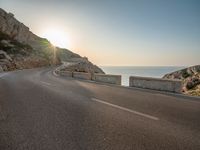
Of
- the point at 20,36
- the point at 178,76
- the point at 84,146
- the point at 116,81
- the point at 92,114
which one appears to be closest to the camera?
the point at 84,146

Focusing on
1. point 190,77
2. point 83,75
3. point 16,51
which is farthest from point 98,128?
point 16,51

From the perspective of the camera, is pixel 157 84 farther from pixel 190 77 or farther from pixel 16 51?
pixel 16 51

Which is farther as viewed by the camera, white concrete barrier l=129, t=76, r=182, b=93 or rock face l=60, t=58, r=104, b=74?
rock face l=60, t=58, r=104, b=74

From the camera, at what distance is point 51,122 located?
193 inches

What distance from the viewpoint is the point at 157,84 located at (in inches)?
467

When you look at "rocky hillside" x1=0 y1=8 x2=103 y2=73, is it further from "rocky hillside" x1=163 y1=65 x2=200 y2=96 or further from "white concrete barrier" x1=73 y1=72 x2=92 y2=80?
"rocky hillside" x1=163 y1=65 x2=200 y2=96

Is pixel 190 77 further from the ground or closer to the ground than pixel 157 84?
further from the ground

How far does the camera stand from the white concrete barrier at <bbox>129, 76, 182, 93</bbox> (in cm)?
1086

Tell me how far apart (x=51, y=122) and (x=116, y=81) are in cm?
1143

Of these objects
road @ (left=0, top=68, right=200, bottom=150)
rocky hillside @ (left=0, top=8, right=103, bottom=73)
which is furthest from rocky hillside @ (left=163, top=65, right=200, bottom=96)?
rocky hillside @ (left=0, top=8, right=103, bottom=73)

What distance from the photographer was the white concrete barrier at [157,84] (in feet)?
35.6

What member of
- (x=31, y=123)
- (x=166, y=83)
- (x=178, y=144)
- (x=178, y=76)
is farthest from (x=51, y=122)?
(x=178, y=76)

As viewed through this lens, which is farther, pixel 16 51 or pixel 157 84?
pixel 16 51

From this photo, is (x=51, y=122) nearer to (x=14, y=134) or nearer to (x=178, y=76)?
(x=14, y=134)
